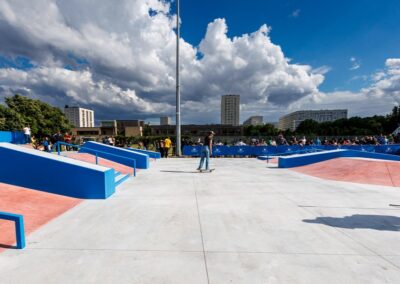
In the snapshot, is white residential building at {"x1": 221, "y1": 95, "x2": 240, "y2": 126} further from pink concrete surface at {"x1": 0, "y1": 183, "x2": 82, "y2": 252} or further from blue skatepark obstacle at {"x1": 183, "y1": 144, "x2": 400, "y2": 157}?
pink concrete surface at {"x1": 0, "y1": 183, "x2": 82, "y2": 252}

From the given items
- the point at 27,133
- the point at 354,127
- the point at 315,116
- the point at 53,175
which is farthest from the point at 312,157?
the point at 315,116

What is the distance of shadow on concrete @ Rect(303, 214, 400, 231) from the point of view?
380 centimetres

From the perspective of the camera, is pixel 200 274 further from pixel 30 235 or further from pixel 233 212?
pixel 30 235

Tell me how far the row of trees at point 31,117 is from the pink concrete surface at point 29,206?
2626 cm

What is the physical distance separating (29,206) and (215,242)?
4.34 metres

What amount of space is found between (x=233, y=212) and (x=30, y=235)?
375cm

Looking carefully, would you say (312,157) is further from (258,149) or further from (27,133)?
(27,133)

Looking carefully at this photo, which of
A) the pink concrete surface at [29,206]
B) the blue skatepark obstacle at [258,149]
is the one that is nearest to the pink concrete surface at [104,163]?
the pink concrete surface at [29,206]

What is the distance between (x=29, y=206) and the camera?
455cm

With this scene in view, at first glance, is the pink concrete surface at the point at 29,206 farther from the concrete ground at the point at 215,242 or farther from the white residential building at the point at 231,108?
the white residential building at the point at 231,108

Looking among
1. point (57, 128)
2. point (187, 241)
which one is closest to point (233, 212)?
point (187, 241)

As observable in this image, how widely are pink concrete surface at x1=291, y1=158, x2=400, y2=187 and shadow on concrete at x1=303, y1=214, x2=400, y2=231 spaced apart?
409cm

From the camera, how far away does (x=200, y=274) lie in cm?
246

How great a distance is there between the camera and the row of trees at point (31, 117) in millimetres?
25966
